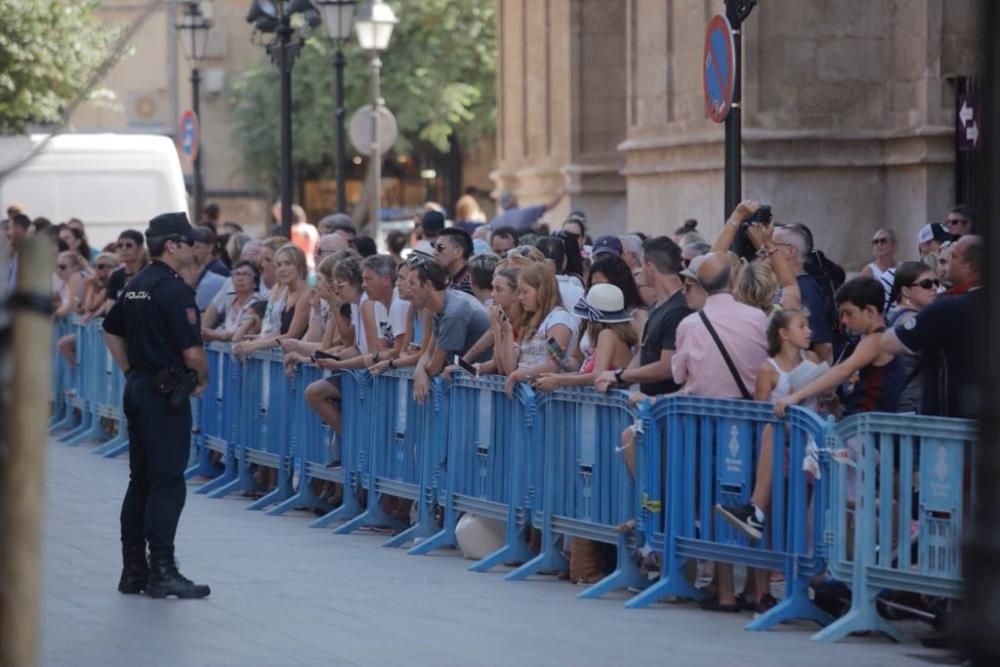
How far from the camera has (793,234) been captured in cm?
1198

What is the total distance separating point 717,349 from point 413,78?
42.5 m

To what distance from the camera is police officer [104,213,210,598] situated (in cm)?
1016

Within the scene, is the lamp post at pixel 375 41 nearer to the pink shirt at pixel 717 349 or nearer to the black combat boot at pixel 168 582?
the black combat boot at pixel 168 582

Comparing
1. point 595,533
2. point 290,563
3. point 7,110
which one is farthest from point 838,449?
point 7,110

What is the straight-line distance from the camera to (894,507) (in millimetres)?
8680

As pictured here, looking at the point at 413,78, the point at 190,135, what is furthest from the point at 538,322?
the point at 413,78

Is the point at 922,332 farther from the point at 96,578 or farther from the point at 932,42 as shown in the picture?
the point at 932,42

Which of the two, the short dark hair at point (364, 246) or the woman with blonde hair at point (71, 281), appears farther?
the woman with blonde hair at point (71, 281)

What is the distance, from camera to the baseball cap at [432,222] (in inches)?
698

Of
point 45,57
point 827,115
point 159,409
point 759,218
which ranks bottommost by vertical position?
point 159,409

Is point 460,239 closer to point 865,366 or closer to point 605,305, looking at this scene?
point 605,305

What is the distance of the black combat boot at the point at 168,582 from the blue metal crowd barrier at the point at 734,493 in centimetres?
209

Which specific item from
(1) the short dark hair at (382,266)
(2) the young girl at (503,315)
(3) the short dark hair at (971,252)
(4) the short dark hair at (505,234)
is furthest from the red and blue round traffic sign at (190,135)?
(3) the short dark hair at (971,252)

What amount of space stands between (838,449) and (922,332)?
594mm
